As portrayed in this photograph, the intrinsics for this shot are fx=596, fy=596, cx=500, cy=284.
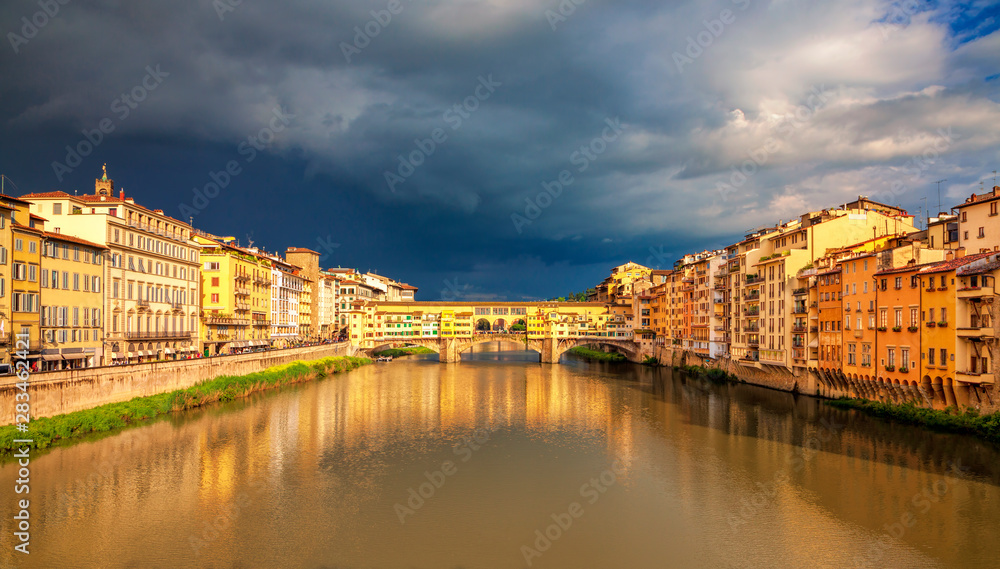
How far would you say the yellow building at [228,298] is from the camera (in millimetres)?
52969

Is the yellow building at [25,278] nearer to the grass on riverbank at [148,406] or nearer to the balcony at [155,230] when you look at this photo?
the grass on riverbank at [148,406]

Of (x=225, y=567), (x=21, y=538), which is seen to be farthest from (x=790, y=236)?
(x=21, y=538)

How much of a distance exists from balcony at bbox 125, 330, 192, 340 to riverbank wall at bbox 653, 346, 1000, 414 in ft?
151

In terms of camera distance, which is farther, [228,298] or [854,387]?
[228,298]

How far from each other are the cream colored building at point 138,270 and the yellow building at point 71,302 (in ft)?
2.88

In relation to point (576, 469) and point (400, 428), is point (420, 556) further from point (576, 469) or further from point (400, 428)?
point (400, 428)

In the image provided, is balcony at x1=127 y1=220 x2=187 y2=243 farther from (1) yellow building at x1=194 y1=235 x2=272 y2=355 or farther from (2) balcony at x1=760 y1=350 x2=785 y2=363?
(2) balcony at x1=760 y1=350 x2=785 y2=363

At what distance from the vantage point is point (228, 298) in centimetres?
Answer: 5416

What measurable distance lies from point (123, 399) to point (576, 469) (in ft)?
83.1

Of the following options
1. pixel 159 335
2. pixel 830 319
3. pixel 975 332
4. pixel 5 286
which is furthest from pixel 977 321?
pixel 159 335

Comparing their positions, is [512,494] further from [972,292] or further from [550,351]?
[550,351]

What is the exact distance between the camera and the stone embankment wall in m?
26.4

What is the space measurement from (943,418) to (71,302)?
1839 inches

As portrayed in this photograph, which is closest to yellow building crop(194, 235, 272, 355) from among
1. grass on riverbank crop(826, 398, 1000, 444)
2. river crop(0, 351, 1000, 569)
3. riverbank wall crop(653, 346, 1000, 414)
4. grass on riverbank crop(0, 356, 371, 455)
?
grass on riverbank crop(0, 356, 371, 455)
